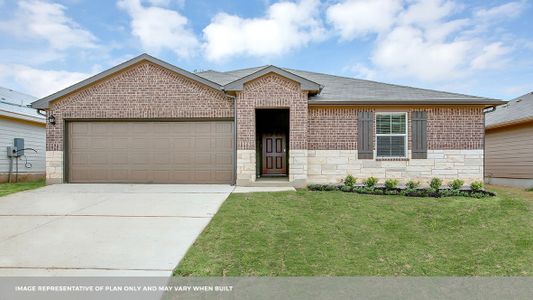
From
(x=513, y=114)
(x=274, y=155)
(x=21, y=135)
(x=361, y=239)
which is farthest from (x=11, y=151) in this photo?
(x=513, y=114)

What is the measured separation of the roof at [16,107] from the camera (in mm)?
11841

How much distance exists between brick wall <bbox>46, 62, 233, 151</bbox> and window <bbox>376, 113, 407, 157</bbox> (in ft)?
16.7

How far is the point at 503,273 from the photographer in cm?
353

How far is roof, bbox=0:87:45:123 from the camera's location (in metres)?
11.8

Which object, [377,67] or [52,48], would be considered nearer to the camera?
[52,48]

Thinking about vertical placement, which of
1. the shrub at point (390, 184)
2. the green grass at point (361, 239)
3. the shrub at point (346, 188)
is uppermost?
the shrub at point (390, 184)

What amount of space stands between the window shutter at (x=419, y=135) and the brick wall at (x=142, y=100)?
6135 millimetres

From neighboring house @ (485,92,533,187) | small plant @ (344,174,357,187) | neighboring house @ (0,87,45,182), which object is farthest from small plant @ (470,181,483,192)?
neighboring house @ (0,87,45,182)

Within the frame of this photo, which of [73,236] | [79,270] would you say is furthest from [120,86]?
[79,270]

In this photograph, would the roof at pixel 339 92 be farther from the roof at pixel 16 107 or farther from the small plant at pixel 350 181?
the roof at pixel 16 107

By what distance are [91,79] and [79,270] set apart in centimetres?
843

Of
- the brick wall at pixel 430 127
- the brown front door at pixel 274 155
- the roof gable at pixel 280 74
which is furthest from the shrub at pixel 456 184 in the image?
the brown front door at pixel 274 155

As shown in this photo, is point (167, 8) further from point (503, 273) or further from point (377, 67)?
point (377, 67)

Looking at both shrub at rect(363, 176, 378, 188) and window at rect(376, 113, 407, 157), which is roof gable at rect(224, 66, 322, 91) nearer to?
window at rect(376, 113, 407, 157)
